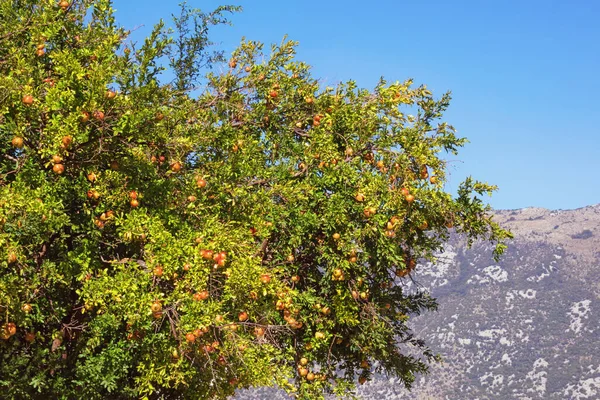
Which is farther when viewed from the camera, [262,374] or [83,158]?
[262,374]

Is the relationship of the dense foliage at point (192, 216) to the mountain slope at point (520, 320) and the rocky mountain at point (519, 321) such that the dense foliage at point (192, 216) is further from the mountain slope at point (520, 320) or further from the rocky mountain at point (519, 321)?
the mountain slope at point (520, 320)

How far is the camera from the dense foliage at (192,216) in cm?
988

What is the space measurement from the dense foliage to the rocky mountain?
2506 inches

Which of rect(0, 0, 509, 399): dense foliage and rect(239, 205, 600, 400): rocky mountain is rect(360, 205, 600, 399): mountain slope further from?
rect(0, 0, 509, 399): dense foliage

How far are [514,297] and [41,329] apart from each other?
368 ft

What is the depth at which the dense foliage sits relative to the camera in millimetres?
9875

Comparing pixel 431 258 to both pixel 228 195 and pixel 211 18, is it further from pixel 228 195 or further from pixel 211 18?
pixel 211 18

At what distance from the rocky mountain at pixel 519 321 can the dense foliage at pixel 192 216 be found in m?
63.7

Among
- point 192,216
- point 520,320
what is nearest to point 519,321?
point 520,320

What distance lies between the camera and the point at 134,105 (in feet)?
33.0

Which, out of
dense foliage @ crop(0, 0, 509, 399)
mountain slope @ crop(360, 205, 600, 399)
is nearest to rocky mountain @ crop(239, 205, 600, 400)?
mountain slope @ crop(360, 205, 600, 399)

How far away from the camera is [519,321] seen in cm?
10956

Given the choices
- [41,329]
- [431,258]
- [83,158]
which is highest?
[83,158]

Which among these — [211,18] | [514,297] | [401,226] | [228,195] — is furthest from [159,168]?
[514,297]
